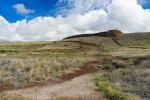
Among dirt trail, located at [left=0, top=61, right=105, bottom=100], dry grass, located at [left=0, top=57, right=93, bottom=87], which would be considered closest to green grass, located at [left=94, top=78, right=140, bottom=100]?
dirt trail, located at [left=0, top=61, right=105, bottom=100]

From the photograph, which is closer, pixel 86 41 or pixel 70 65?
pixel 70 65

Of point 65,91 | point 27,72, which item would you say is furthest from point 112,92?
point 27,72

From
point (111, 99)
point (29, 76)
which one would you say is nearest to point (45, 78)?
point (29, 76)

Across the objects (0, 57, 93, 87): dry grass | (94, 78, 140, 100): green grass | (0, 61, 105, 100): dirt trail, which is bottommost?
(0, 61, 105, 100): dirt trail

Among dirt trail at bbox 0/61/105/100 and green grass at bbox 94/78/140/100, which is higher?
green grass at bbox 94/78/140/100

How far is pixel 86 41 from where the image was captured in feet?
328

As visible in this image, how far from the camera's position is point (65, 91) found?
880 inches

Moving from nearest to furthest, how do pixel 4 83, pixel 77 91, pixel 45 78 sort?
pixel 77 91 < pixel 4 83 < pixel 45 78

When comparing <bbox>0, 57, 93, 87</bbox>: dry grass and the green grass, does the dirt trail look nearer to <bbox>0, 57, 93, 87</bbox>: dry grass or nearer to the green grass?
the green grass

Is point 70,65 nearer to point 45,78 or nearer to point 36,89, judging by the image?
point 45,78

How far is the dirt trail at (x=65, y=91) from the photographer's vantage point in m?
20.0

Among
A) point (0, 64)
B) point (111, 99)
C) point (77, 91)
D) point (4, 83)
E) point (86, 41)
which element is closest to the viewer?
point (111, 99)

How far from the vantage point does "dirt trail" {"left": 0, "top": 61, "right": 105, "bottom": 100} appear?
1997cm

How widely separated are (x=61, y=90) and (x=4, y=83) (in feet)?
17.7
